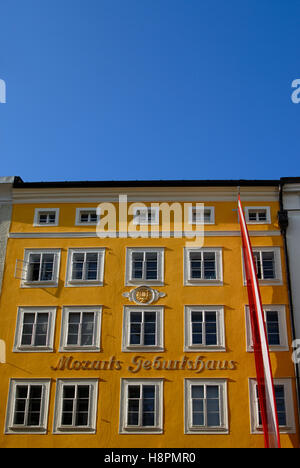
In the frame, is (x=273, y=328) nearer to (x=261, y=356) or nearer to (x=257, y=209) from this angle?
(x=261, y=356)

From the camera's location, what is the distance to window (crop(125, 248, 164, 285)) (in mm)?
31062

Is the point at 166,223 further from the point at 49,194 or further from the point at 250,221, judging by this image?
the point at 49,194

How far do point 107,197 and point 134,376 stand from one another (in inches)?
410

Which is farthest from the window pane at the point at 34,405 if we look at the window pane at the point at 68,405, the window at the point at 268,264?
the window at the point at 268,264

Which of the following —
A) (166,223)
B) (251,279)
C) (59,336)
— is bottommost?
(59,336)

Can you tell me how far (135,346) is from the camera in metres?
29.4

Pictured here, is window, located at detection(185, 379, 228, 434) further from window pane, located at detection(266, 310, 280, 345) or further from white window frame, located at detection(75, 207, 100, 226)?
white window frame, located at detection(75, 207, 100, 226)

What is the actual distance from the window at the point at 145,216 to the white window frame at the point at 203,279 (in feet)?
8.45

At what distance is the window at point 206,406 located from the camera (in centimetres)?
2764

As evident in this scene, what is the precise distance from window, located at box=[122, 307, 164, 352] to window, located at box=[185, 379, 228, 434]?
103 inches

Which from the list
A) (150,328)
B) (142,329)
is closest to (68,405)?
(142,329)

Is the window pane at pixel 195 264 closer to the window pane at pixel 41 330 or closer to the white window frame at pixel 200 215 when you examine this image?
the white window frame at pixel 200 215
